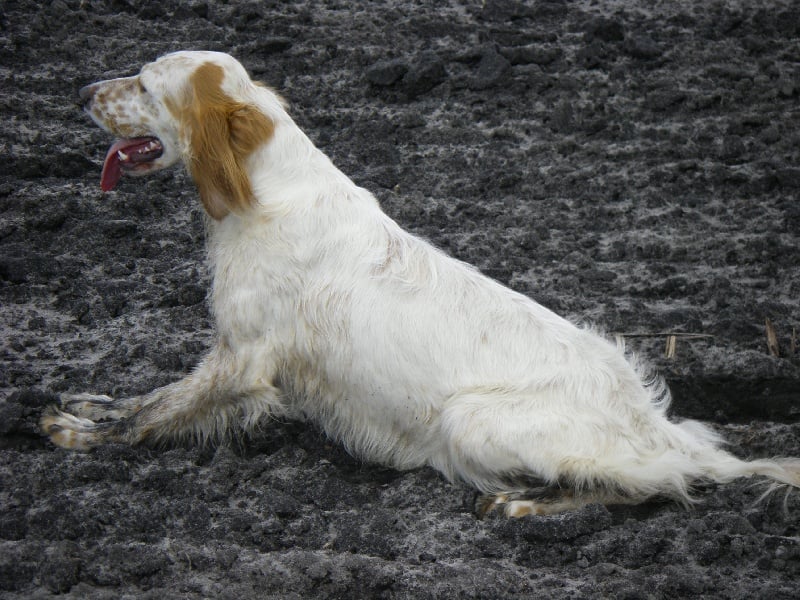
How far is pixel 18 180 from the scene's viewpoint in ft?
21.9

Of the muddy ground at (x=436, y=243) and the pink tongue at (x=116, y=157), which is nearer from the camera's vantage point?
the muddy ground at (x=436, y=243)

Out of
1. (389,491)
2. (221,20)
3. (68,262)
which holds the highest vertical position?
(221,20)

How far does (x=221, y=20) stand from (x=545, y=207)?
299 cm

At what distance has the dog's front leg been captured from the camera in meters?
4.68

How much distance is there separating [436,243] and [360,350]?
1981 mm

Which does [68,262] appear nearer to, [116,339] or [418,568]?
[116,339]

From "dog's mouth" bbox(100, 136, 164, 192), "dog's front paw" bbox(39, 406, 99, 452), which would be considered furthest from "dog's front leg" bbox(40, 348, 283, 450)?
"dog's mouth" bbox(100, 136, 164, 192)

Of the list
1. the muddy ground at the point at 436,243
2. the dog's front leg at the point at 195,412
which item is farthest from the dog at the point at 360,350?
the muddy ground at the point at 436,243

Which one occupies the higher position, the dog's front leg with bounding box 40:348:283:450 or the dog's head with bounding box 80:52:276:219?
the dog's head with bounding box 80:52:276:219

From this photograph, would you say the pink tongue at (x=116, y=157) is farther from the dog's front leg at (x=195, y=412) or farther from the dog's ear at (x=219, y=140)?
the dog's front leg at (x=195, y=412)

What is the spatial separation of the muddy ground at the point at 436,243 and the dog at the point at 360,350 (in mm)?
163

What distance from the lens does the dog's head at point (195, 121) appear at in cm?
456

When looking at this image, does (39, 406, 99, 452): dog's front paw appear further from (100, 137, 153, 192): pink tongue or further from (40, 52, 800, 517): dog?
(100, 137, 153, 192): pink tongue

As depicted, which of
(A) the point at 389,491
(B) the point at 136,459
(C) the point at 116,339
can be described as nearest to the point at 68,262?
(C) the point at 116,339
